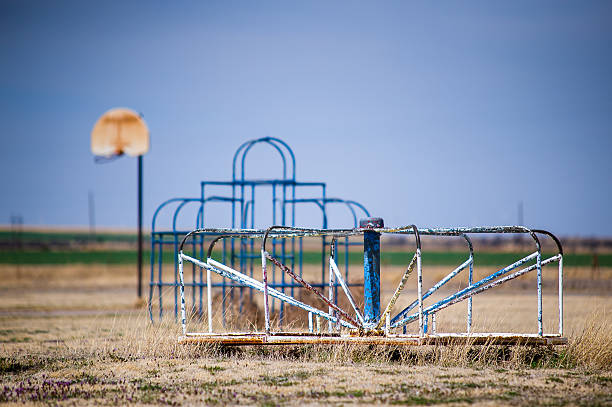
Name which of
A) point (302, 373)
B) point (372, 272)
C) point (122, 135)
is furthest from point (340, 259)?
point (302, 373)

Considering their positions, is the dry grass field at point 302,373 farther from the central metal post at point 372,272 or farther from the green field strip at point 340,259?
the green field strip at point 340,259

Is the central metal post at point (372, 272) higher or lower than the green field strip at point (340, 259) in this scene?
higher

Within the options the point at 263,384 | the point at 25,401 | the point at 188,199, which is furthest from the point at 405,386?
the point at 188,199

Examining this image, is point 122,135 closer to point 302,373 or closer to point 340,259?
point 302,373

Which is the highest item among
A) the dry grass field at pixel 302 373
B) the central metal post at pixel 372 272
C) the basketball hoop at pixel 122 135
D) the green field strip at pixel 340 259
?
the basketball hoop at pixel 122 135

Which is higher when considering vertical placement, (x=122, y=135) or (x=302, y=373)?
(x=122, y=135)

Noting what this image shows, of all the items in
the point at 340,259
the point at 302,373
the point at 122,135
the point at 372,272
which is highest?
the point at 122,135

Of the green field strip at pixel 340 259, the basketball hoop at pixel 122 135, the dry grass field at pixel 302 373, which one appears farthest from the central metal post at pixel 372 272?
the green field strip at pixel 340 259

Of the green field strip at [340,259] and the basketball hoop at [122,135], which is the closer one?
the basketball hoop at [122,135]

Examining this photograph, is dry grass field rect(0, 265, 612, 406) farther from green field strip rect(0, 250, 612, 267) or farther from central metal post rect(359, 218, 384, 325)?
green field strip rect(0, 250, 612, 267)

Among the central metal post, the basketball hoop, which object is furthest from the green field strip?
the central metal post

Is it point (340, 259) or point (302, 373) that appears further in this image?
point (340, 259)

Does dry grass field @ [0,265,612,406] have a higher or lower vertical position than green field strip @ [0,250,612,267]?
higher

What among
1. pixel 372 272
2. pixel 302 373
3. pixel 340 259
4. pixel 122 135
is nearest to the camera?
pixel 302 373
